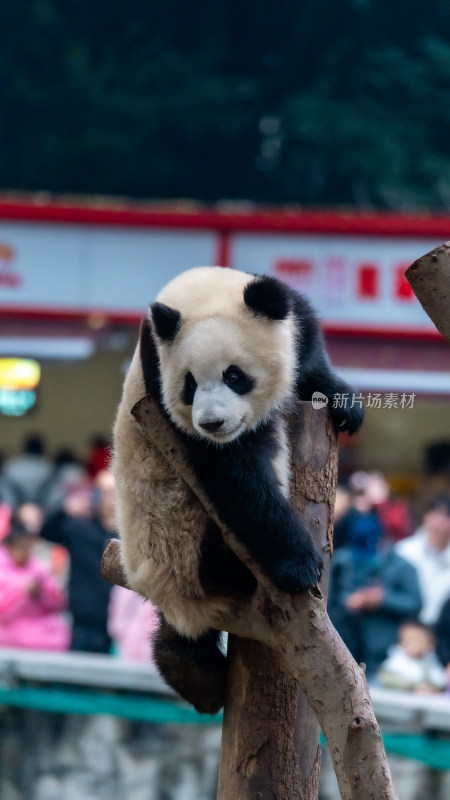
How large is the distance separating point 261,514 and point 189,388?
478 mm

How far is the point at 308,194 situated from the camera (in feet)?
68.3

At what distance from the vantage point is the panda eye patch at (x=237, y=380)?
3115mm

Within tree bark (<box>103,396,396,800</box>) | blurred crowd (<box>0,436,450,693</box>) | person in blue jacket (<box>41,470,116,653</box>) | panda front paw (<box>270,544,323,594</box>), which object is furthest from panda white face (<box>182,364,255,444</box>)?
person in blue jacket (<box>41,470,116,653</box>)

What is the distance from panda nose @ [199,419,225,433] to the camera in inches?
115

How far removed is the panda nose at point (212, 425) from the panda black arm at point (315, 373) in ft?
1.54

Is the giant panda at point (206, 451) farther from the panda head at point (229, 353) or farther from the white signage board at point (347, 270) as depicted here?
the white signage board at point (347, 270)

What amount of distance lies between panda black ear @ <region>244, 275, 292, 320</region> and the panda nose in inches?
15.9

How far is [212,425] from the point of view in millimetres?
2934

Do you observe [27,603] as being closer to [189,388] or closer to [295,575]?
[189,388]

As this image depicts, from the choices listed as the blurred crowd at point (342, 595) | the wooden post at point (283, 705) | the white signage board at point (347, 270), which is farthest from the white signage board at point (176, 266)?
the wooden post at point (283, 705)

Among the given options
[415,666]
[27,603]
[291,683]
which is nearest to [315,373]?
[291,683]

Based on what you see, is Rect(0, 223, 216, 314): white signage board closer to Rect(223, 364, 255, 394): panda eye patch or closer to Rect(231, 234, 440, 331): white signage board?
Rect(231, 234, 440, 331): white signage board

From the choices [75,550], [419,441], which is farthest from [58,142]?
[75,550]

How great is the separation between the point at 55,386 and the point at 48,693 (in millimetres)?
9652
